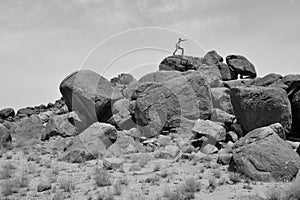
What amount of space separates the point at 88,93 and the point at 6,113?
116ft

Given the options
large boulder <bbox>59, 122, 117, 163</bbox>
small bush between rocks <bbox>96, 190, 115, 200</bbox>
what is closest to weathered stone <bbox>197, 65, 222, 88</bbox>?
large boulder <bbox>59, 122, 117, 163</bbox>

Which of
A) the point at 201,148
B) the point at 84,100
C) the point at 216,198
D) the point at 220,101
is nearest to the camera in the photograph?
the point at 216,198

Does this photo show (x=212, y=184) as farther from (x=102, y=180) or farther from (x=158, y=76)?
(x=158, y=76)

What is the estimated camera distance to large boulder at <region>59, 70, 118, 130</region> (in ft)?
83.0

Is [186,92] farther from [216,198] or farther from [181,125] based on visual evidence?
[216,198]

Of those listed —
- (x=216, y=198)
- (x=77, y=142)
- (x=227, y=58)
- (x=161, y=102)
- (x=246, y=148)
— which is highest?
(x=227, y=58)

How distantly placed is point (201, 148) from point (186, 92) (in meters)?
6.99

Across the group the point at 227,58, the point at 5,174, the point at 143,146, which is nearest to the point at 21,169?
the point at 5,174

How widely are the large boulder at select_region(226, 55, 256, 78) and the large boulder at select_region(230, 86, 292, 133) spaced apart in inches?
980

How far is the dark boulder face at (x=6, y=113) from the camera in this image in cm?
5441

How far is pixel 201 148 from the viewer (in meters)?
18.3

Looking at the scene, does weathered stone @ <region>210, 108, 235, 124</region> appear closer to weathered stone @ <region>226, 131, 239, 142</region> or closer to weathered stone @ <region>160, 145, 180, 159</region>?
weathered stone @ <region>226, 131, 239, 142</region>

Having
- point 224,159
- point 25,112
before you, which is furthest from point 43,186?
point 25,112

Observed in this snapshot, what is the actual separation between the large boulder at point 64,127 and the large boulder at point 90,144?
629 centimetres
